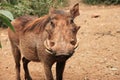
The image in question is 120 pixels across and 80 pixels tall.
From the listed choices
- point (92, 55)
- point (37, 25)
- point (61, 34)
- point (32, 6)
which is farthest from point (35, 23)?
point (32, 6)

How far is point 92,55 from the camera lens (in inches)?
245

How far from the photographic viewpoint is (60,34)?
353cm

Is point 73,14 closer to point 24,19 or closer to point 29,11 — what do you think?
point 24,19

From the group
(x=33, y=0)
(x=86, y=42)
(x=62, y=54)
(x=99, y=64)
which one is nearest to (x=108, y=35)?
(x=86, y=42)

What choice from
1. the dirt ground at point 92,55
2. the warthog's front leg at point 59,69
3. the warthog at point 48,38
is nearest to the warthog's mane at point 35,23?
the warthog at point 48,38

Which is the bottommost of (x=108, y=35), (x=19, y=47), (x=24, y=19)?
(x=108, y=35)

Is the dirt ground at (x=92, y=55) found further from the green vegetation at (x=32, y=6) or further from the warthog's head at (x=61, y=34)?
the warthog's head at (x=61, y=34)

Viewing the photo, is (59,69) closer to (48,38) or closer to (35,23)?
(35,23)

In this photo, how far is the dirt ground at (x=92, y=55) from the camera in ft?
17.6

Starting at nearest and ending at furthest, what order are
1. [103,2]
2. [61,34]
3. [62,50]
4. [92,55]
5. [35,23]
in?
[62,50] < [61,34] < [35,23] < [92,55] < [103,2]

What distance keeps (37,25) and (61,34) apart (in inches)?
31.4

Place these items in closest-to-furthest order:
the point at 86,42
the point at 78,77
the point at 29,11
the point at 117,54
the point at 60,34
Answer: the point at 60,34 < the point at 78,77 < the point at 117,54 < the point at 86,42 < the point at 29,11

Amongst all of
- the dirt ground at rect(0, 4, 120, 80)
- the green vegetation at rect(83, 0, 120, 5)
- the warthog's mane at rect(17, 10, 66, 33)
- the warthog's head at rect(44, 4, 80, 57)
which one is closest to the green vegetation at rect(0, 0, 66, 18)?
the dirt ground at rect(0, 4, 120, 80)

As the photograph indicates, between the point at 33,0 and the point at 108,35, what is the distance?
2.87m
